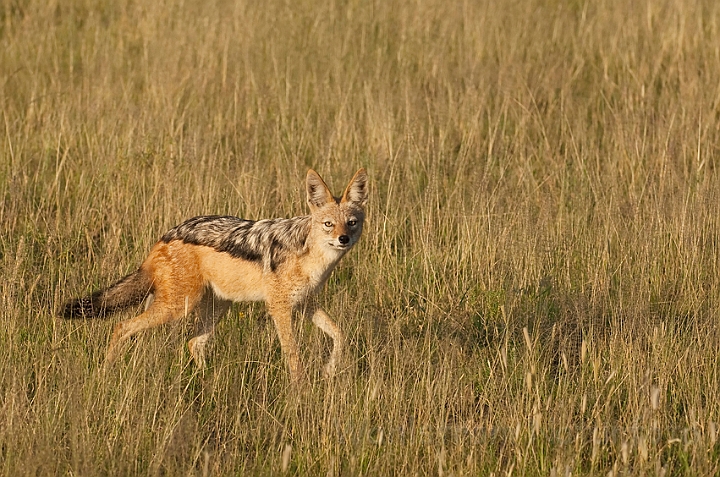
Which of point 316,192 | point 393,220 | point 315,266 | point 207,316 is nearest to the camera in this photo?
point 315,266

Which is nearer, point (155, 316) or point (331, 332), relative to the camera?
point (331, 332)

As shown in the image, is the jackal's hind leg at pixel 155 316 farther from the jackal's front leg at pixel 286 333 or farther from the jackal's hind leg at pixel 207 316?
the jackal's front leg at pixel 286 333

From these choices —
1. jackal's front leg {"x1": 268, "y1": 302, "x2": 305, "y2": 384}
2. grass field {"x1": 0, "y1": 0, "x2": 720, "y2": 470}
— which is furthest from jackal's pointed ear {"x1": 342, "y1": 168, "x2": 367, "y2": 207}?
jackal's front leg {"x1": 268, "y1": 302, "x2": 305, "y2": 384}

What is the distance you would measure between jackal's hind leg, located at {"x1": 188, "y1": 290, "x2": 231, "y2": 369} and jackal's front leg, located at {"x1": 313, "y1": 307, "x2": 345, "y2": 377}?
0.66 meters

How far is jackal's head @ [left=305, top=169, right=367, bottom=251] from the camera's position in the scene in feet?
19.6

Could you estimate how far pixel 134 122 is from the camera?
8422 millimetres

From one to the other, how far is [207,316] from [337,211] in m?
1.05

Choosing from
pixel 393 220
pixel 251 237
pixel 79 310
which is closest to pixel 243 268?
pixel 251 237

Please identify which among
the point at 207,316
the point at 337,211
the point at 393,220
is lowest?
the point at 207,316

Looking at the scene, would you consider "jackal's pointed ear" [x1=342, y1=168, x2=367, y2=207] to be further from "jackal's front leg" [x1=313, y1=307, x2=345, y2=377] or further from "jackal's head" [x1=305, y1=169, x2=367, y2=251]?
"jackal's front leg" [x1=313, y1=307, x2=345, y2=377]

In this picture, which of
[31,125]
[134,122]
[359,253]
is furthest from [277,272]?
[31,125]

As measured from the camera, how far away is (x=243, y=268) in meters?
6.10

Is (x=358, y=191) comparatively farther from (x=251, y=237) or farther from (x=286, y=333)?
(x=286, y=333)

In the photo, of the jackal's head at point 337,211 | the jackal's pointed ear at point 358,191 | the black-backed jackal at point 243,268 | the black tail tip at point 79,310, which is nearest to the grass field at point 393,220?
the black tail tip at point 79,310
